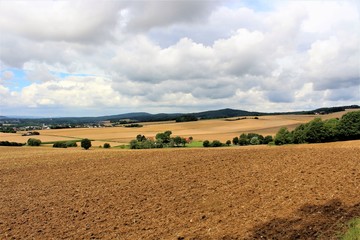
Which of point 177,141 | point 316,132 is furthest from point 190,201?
point 177,141

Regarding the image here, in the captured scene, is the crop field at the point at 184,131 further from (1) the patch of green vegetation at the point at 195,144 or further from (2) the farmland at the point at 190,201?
(2) the farmland at the point at 190,201

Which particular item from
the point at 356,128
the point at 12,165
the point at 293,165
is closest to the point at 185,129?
the point at 356,128

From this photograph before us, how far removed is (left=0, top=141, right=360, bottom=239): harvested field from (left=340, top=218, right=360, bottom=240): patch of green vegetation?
1.20 feet

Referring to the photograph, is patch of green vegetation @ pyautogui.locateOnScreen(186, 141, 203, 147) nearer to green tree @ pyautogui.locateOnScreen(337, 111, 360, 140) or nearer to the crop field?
the crop field

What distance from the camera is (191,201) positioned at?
14273 mm

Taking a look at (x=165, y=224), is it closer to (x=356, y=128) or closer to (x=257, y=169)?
(x=257, y=169)

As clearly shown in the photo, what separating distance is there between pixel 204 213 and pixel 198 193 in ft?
9.75

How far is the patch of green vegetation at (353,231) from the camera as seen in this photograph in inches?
346

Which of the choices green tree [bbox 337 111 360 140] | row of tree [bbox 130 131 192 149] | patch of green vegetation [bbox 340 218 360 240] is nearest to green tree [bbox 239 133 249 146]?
row of tree [bbox 130 131 192 149]

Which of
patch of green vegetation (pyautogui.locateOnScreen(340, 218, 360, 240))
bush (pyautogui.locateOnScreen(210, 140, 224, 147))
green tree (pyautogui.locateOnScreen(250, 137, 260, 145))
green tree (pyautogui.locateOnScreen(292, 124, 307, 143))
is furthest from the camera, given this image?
green tree (pyautogui.locateOnScreen(250, 137, 260, 145))

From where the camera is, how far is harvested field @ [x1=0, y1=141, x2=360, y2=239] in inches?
419

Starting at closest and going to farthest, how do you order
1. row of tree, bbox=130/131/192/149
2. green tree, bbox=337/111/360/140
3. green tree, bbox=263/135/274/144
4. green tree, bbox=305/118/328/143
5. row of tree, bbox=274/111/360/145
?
green tree, bbox=337/111/360/140 → row of tree, bbox=274/111/360/145 → green tree, bbox=305/118/328/143 → row of tree, bbox=130/131/192/149 → green tree, bbox=263/135/274/144

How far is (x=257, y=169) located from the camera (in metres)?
20.4

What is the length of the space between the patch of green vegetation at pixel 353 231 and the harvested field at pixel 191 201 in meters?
0.36
